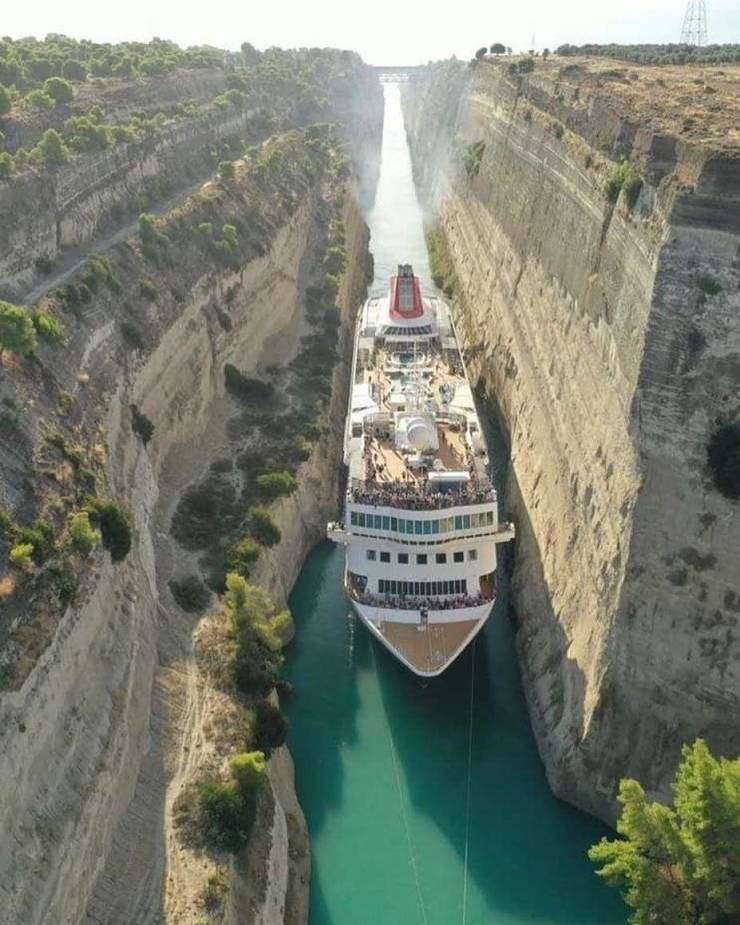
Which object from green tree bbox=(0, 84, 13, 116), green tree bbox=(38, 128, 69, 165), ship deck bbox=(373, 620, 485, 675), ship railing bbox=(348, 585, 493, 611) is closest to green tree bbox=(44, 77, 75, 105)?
green tree bbox=(0, 84, 13, 116)

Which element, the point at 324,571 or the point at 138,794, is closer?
the point at 138,794

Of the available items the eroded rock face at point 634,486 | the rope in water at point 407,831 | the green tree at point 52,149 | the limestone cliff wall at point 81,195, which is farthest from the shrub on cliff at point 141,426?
the eroded rock face at point 634,486

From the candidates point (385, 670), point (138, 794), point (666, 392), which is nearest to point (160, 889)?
point (138, 794)

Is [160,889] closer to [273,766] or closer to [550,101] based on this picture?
[273,766]

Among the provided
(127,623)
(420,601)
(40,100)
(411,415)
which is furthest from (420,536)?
(40,100)

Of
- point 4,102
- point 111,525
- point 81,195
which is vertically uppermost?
point 4,102

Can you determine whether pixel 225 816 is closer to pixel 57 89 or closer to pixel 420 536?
pixel 420 536

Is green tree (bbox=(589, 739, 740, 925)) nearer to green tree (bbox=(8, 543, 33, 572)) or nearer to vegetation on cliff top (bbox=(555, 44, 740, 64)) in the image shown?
green tree (bbox=(8, 543, 33, 572))
